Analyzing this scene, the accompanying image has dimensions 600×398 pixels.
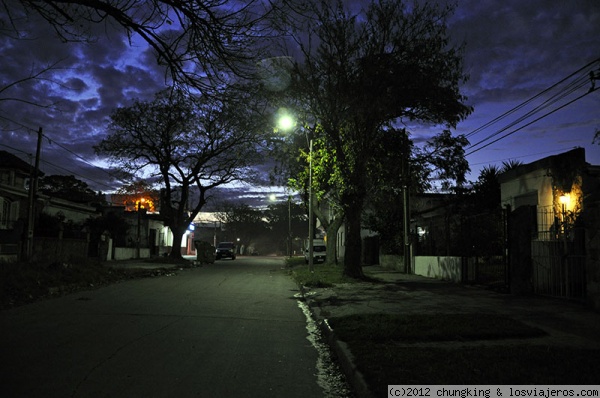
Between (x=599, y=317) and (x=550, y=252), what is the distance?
2.94 metres

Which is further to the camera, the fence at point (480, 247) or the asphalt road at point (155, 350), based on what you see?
the fence at point (480, 247)

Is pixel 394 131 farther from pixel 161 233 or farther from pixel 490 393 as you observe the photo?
pixel 161 233

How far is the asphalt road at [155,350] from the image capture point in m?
4.95

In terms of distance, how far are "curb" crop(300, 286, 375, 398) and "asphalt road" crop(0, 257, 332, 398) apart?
0.36 metres

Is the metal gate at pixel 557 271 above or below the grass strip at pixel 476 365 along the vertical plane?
above

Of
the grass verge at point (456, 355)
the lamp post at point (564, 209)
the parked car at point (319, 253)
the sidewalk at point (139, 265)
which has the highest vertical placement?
the lamp post at point (564, 209)

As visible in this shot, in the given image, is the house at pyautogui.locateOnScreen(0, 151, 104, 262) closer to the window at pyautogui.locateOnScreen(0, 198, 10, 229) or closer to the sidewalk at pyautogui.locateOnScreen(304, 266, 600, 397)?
the window at pyautogui.locateOnScreen(0, 198, 10, 229)

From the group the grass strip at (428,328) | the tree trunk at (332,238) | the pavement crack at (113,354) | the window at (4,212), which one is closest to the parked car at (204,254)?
the tree trunk at (332,238)

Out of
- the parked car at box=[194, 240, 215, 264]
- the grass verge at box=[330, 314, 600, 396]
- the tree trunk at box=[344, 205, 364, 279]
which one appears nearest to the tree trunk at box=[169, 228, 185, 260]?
the parked car at box=[194, 240, 215, 264]

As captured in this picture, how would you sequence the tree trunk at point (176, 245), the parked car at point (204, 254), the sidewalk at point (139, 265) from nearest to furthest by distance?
the sidewalk at point (139, 265)
the tree trunk at point (176, 245)
the parked car at point (204, 254)

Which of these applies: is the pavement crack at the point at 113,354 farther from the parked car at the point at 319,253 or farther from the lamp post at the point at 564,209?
the parked car at the point at 319,253

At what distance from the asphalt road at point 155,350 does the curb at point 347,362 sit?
0.36m

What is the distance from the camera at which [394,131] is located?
18.8m

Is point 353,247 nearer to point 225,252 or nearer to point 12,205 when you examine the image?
point 12,205
